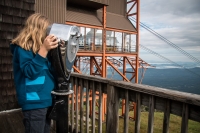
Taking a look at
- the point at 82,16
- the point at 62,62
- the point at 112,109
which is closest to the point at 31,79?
the point at 62,62

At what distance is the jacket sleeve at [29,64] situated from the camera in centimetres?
127

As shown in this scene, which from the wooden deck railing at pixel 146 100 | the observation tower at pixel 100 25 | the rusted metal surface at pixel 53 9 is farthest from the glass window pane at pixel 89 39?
the wooden deck railing at pixel 146 100

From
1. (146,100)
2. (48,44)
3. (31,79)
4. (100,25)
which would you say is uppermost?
(100,25)

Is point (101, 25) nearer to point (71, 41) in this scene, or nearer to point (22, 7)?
point (22, 7)

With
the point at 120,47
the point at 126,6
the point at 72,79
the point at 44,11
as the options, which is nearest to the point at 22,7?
the point at 72,79

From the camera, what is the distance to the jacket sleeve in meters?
1.27

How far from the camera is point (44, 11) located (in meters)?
7.86

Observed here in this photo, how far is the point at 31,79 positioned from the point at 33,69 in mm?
118

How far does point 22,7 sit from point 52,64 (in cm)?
271

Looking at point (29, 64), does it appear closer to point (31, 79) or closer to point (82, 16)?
point (31, 79)

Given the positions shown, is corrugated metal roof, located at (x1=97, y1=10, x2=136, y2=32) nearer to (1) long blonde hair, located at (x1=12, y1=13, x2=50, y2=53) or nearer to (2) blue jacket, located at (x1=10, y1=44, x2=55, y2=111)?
(1) long blonde hair, located at (x1=12, y1=13, x2=50, y2=53)

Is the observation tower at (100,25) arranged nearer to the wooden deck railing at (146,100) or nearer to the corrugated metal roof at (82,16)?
the corrugated metal roof at (82,16)

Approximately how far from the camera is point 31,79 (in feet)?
4.39

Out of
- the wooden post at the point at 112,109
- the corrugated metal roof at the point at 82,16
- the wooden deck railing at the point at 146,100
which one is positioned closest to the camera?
the wooden deck railing at the point at 146,100
